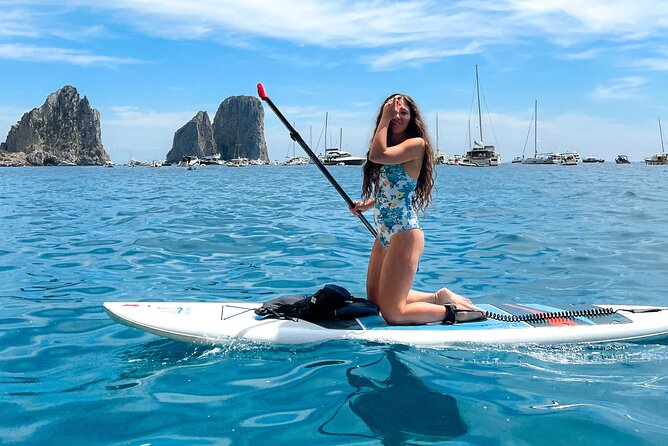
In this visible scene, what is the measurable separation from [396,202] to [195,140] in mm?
170871

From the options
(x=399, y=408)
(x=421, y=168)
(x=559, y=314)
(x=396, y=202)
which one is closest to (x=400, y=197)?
(x=396, y=202)

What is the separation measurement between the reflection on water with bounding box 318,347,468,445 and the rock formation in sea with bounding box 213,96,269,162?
170668mm

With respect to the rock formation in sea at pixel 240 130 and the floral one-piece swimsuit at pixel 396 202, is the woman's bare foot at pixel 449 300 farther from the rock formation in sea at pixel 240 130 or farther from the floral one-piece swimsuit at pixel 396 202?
the rock formation in sea at pixel 240 130

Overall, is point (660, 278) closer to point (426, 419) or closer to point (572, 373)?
point (572, 373)

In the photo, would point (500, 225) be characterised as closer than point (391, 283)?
No

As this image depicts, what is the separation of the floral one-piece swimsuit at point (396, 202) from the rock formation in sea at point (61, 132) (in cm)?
15446

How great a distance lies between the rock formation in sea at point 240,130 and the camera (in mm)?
172250

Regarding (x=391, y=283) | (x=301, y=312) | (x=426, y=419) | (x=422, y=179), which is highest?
(x=422, y=179)

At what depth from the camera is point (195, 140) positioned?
169 m

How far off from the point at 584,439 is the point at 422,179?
2.50 meters

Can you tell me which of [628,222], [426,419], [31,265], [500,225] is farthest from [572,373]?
[628,222]

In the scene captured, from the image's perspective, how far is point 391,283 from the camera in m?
4.98

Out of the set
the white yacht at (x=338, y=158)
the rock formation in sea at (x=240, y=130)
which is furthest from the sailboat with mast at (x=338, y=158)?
the rock formation in sea at (x=240, y=130)

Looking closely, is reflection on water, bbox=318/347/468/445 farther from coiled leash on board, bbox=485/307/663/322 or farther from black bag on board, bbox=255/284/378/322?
coiled leash on board, bbox=485/307/663/322
